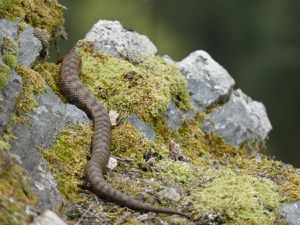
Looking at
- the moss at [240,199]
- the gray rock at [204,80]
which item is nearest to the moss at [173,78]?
the gray rock at [204,80]

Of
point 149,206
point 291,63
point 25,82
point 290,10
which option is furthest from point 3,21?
point 290,10

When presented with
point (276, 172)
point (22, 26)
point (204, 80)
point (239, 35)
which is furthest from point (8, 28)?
point (239, 35)

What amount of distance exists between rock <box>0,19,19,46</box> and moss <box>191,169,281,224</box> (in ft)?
9.64

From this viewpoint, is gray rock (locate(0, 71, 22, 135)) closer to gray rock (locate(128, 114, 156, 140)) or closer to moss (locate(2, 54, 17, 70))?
moss (locate(2, 54, 17, 70))

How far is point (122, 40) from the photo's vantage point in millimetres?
10156

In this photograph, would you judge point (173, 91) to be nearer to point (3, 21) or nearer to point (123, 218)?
point (3, 21)

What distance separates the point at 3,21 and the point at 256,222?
3.88 metres

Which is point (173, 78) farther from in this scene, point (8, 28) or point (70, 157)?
point (70, 157)

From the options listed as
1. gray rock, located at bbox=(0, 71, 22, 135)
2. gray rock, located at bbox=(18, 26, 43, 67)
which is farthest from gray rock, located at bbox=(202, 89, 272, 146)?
gray rock, located at bbox=(0, 71, 22, 135)

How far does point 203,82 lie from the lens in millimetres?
10352

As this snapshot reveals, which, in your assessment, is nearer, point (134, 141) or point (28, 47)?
point (134, 141)

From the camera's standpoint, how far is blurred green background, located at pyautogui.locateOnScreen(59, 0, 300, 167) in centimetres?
2703

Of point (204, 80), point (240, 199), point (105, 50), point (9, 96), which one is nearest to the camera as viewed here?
point (240, 199)

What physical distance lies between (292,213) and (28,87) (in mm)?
3152
